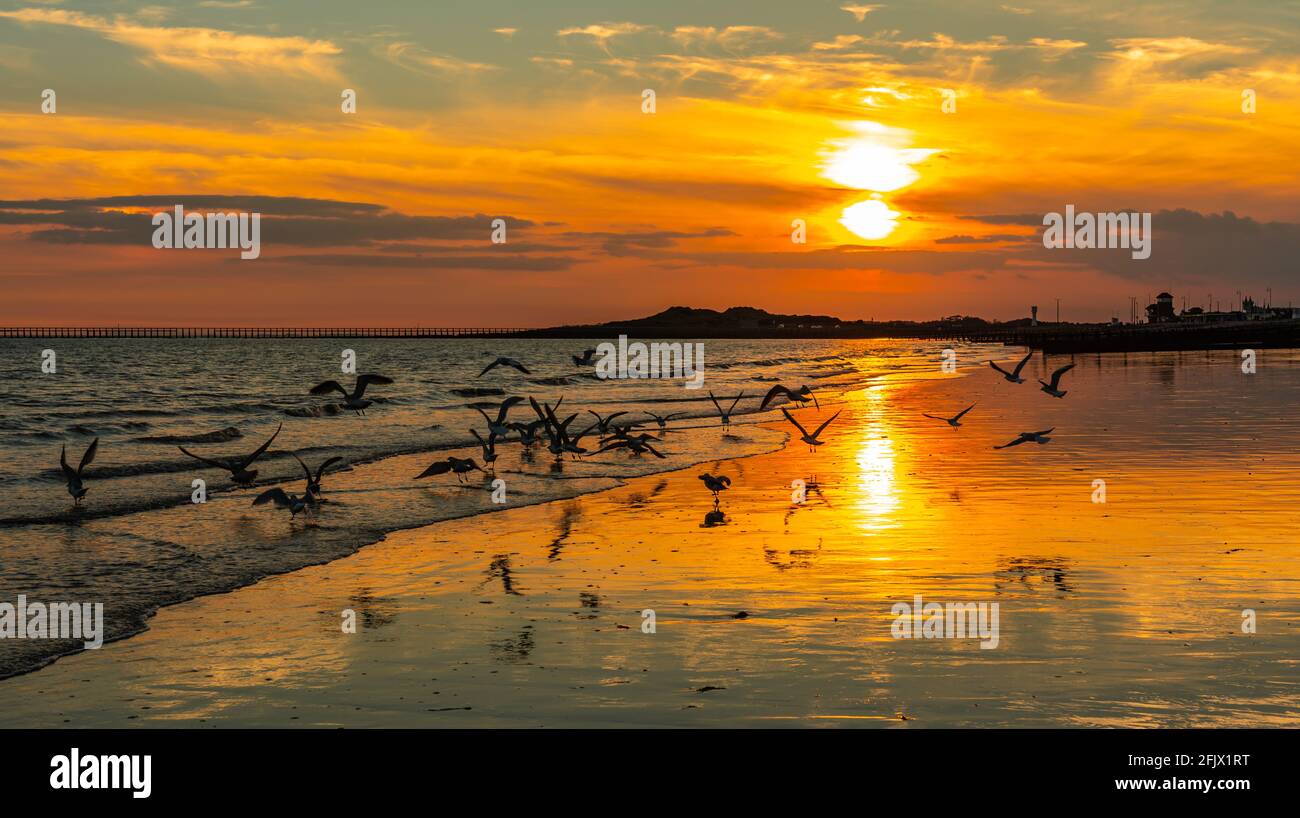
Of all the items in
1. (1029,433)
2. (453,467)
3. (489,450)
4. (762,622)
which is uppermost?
(1029,433)

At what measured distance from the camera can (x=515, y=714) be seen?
808cm

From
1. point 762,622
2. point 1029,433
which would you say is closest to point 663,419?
point 1029,433

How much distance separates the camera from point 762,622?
34.8 feet

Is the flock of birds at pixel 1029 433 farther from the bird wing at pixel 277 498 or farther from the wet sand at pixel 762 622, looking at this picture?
the bird wing at pixel 277 498

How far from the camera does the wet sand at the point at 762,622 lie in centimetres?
820

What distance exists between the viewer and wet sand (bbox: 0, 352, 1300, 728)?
820 centimetres

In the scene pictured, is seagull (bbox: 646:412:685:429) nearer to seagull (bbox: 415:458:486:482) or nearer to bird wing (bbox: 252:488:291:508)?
seagull (bbox: 415:458:486:482)

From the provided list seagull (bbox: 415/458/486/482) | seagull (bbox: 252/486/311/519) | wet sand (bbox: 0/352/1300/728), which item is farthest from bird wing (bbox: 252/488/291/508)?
seagull (bbox: 415/458/486/482)

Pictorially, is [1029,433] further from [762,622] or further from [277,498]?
[762,622]

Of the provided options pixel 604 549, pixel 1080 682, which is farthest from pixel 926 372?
pixel 1080 682

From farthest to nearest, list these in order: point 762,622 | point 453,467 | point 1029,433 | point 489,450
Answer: point 1029,433, point 489,450, point 453,467, point 762,622

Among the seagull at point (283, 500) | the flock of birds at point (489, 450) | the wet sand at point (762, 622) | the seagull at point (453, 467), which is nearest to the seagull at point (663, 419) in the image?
the flock of birds at point (489, 450)
